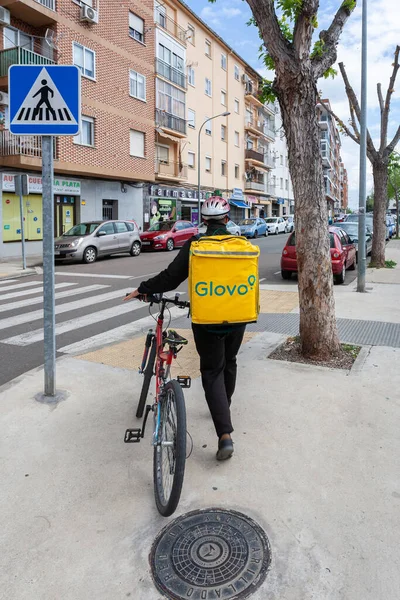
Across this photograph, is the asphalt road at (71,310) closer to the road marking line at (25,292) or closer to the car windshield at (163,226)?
the road marking line at (25,292)

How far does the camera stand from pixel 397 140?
15.0 m

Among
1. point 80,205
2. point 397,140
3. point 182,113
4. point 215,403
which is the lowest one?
point 215,403

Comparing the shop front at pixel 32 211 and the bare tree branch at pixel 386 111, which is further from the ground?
the bare tree branch at pixel 386 111

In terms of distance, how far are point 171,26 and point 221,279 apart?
34077 mm

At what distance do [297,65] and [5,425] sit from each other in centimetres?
444

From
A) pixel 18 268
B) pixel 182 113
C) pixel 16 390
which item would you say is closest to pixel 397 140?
pixel 18 268

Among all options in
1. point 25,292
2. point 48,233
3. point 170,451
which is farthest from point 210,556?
point 25,292

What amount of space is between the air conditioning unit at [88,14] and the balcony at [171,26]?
26.6ft

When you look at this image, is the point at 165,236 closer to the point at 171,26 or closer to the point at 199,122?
the point at 199,122

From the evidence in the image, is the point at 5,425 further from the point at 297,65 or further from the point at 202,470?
the point at 297,65

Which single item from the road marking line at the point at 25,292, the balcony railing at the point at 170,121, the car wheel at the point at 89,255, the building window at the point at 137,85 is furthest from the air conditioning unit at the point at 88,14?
the road marking line at the point at 25,292

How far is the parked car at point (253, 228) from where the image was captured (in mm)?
33781

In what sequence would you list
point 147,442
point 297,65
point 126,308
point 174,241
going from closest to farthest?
point 147,442 < point 297,65 < point 126,308 < point 174,241

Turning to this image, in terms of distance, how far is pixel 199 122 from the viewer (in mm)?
36469
